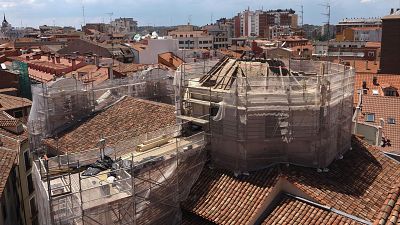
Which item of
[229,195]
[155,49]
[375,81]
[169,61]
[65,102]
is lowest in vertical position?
[229,195]

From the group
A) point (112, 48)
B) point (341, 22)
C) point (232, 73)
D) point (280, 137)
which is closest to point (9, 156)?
point (232, 73)

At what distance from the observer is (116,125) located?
2108 cm

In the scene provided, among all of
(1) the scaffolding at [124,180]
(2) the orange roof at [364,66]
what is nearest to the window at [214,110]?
(1) the scaffolding at [124,180]

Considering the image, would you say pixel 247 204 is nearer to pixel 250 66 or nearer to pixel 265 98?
pixel 265 98

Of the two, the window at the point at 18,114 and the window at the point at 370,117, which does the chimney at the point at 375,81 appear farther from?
the window at the point at 18,114

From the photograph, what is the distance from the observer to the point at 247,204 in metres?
14.1

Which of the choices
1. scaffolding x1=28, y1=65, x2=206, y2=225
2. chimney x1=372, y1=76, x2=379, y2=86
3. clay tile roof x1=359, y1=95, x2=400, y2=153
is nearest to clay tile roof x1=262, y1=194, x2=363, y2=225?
scaffolding x1=28, y1=65, x2=206, y2=225

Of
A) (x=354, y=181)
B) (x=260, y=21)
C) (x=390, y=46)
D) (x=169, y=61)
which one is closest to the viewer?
(x=354, y=181)

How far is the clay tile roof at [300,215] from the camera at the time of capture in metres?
13.2

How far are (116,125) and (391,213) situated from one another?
47.9 feet

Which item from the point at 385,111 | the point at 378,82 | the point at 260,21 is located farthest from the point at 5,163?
the point at 260,21

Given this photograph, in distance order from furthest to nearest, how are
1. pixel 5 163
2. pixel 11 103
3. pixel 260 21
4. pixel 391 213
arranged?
pixel 260 21 < pixel 11 103 < pixel 5 163 < pixel 391 213

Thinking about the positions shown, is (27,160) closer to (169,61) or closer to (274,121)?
(274,121)

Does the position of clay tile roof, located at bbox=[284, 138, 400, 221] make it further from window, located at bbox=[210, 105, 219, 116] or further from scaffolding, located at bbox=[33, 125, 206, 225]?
scaffolding, located at bbox=[33, 125, 206, 225]
